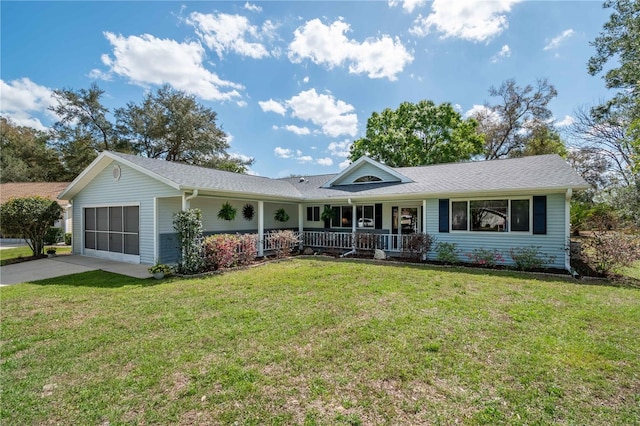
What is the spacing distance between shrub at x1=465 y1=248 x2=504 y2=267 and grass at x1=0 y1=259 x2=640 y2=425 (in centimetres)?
322

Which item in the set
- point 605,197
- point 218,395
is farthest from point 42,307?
point 605,197

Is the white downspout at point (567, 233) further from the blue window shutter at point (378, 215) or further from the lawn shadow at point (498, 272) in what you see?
the blue window shutter at point (378, 215)

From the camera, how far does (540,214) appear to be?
9422 mm

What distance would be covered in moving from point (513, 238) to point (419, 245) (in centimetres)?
308

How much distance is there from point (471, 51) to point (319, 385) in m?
17.7

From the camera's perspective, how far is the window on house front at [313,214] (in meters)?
15.1

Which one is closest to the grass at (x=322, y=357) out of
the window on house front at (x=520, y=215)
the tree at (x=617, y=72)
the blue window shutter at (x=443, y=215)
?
the window on house front at (x=520, y=215)

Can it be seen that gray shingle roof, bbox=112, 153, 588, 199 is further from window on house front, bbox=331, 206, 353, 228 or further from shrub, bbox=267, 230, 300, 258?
shrub, bbox=267, 230, 300, 258

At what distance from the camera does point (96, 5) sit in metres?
9.71

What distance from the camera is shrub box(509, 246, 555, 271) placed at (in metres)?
9.05

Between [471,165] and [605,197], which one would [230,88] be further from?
[605,197]

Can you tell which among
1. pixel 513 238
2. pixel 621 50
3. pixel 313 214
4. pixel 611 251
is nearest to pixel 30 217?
pixel 313 214

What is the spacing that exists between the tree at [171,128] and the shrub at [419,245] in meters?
25.1

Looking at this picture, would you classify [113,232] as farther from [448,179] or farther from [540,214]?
[540,214]
